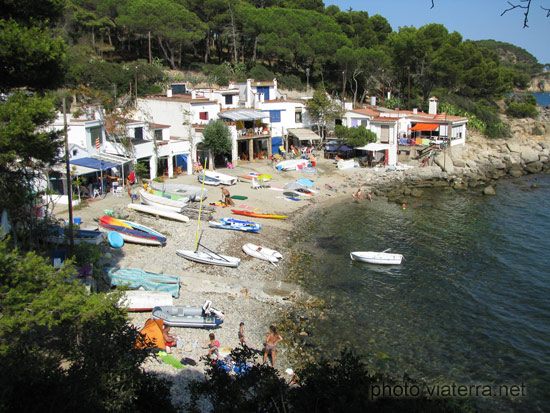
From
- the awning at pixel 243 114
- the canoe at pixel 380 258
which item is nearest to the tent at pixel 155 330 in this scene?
the canoe at pixel 380 258

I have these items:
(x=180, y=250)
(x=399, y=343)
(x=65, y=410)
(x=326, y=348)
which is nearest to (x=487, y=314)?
(x=399, y=343)

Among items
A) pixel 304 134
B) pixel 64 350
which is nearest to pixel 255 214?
pixel 304 134

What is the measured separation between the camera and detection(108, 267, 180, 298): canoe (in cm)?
1962

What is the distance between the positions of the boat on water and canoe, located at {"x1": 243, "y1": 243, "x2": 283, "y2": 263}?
25.5 feet

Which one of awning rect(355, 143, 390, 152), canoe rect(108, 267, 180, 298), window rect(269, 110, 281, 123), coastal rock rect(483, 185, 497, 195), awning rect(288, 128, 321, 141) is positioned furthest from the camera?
awning rect(288, 128, 321, 141)

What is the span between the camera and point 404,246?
2925 centimetres

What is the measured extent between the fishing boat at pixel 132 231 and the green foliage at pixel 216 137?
57.3ft

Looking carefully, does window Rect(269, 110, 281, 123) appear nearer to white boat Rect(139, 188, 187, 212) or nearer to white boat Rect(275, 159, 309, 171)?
white boat Rect(275, 159, 309, 171)

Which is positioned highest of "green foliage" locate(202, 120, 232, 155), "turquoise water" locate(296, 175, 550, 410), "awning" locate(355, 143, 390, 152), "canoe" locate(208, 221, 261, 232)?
"green foliage" locate(202, 120, 232, 155)

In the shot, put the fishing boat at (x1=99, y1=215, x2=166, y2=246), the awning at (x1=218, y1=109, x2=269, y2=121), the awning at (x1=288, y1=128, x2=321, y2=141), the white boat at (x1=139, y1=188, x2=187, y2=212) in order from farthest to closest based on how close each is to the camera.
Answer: the awning at (x1=288, y1=128, x2=321, y2=141) < the awning at (x1=218, y1=109, x2=269, y2=121) < the white boat at (x1=139, y1=188, x2=187, y2=212) < the fishing boat at (x1=99, y1=215, x2=166, y2=246)

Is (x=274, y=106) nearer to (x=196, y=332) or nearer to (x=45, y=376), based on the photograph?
(x=196, y=332)

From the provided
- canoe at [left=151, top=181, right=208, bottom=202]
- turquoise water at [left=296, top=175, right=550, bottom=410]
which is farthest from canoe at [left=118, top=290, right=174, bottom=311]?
canoe at [left=151, top=181, right=208, bottom=202]

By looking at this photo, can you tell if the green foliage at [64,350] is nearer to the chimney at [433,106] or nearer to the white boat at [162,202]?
the white boat at [162,202]

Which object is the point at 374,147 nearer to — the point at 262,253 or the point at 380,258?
the point at 380,258
